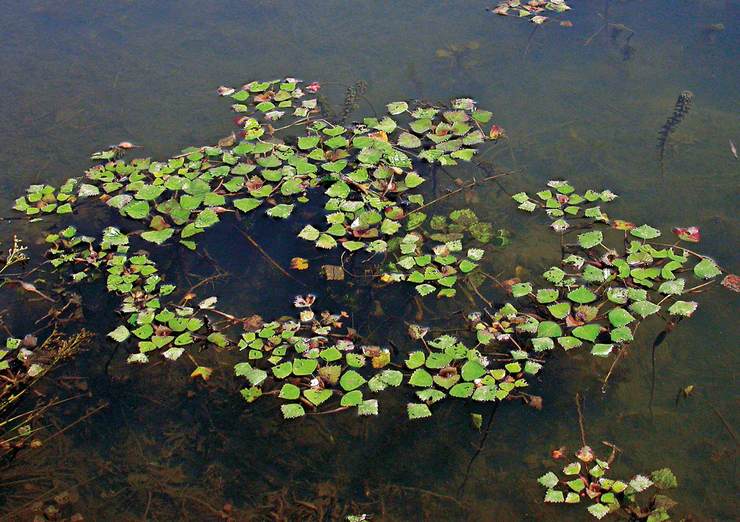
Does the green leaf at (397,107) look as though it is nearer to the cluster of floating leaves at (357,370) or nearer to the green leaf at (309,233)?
the green leaf at (309,233)

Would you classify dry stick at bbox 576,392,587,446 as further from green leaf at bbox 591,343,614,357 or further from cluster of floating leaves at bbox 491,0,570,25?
cluster of floating leaves at bbox 491,0,570,25

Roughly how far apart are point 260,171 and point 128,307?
1263 millimetres

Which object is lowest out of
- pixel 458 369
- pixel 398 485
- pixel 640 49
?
pixel 398 485

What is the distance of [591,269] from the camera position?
3.35 meters

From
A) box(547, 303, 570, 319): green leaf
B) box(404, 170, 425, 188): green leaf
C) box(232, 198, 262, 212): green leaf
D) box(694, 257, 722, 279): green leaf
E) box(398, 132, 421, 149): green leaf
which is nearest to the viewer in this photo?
box(547, 303, 570, 319): green leaf

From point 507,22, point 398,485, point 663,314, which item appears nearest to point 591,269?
point 663,314

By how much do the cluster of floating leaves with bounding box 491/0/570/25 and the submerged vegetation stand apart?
1.45 m

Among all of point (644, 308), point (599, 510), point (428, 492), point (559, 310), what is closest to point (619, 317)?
point (644, 308)

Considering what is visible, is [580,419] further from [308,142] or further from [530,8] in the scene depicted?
[530,8]

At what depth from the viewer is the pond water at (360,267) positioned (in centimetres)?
272

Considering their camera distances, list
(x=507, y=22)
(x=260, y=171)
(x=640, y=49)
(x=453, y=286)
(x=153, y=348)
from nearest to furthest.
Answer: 1. (x=153, y=348)
2. (x=453, y=286)
3. (x=260, y=171)
4. (x=640, y=49)
5. (x=507, y=22)

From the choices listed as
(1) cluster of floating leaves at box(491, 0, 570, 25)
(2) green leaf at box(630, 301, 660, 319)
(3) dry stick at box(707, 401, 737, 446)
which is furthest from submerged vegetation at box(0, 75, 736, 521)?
(1) cluster of floating leaves at box(491, 0, 570, 25)

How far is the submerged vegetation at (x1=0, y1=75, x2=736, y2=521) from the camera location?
2.97m

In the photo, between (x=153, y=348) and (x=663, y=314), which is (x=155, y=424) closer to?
(x=153, y=348)
